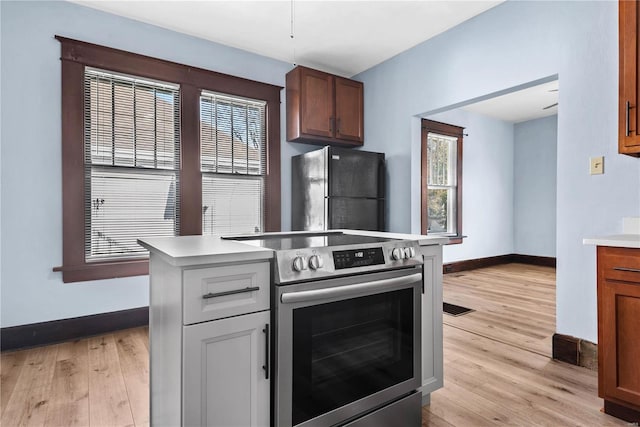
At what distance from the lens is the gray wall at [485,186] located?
568 cm

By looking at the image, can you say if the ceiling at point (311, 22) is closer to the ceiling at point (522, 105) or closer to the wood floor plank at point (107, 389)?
the ceiling at point (522, 105)

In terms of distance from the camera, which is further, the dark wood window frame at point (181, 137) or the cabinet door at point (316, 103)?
the cabinet door at point (316, 103)

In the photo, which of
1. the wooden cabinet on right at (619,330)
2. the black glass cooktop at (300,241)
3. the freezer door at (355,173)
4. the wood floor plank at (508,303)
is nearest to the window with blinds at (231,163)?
the freezer door at (355,173)

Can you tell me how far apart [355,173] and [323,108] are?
84cm

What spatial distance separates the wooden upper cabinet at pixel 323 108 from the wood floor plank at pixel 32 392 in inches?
113

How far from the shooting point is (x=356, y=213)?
3811 millimetres

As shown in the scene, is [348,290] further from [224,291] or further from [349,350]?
[224,291]

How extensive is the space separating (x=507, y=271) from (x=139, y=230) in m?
5.24

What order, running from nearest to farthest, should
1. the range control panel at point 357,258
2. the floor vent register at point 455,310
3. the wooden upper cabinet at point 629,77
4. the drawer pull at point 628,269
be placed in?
1. the range control panel at point 357,258
2. the drawer pull at point 628,269
3. the wooden upper cabinet at point 629,77
4. the floor vent register at point 455,310

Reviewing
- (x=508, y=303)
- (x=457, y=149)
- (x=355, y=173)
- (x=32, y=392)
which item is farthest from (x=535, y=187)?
(x=32, y=392)

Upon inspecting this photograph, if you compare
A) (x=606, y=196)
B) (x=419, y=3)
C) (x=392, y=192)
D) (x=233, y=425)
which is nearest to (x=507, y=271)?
(x=392, y=192)

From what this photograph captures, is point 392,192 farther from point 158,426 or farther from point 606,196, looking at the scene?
point 158,426

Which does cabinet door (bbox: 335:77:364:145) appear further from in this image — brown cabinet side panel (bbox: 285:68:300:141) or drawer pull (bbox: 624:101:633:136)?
drawer pull (bbox: 624:101:633:136)

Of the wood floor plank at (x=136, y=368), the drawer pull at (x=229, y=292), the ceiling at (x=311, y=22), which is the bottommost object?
the wood floor plank at (x=136, y=368)
